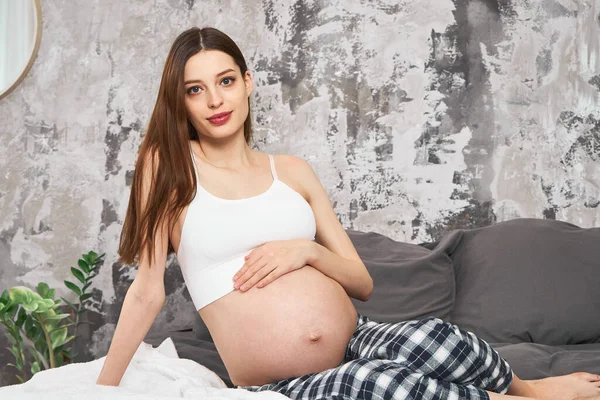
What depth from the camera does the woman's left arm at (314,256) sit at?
5.20ft

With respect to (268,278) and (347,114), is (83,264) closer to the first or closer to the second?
(347,114)

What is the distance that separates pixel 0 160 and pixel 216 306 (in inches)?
76.7

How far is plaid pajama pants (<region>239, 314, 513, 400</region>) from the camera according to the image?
132 cm

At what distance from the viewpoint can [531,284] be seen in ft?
7.84

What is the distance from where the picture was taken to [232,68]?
1.78 meters

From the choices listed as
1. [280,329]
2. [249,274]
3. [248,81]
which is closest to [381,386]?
[280,329]

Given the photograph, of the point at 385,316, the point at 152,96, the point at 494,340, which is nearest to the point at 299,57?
the point at 152,96

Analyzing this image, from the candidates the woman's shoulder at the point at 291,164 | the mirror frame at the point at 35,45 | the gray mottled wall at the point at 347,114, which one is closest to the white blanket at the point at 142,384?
the woman's shoulder at the point at 291,164

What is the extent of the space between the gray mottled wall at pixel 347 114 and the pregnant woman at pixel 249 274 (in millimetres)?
1223

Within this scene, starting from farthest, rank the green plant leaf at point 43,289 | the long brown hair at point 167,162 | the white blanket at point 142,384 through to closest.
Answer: the green plant leaf at point 43,289, the long brown hair at point 167,162, the white blanket at point 142,384

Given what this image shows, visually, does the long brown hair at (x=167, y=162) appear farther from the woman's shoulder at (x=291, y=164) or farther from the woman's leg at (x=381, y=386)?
the woman's leg at (x=381, y=386)

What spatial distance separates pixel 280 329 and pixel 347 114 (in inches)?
65.0

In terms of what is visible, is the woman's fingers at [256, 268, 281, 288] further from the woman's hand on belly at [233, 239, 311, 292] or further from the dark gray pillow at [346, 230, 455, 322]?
the dark gray pillow at [346, 230, 455, 322]

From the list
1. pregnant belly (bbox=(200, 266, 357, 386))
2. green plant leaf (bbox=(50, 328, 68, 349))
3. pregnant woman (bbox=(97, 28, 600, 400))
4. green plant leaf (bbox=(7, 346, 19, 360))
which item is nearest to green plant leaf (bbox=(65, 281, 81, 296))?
green plant leaf (bbox=(50, 328, 68, 349))
